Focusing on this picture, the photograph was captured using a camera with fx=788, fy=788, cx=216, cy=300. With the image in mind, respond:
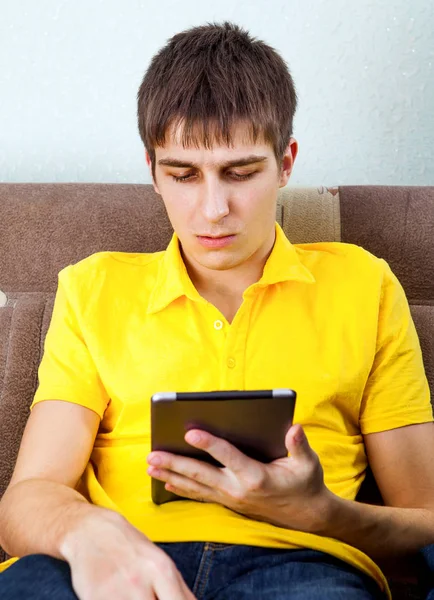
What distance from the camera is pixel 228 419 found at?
939 mm

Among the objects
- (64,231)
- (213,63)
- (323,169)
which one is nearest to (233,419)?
(213,63)

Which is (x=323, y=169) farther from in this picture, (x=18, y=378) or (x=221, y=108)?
(x=18, y=378)

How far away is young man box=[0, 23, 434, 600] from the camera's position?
107 centimetres

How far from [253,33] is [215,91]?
576mm

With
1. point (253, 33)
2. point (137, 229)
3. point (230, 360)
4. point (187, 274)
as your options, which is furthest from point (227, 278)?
point (253, 33)

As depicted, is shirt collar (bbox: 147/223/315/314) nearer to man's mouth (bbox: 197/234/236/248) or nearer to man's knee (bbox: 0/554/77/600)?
man's mouth (bbox: 197/234/236/248)

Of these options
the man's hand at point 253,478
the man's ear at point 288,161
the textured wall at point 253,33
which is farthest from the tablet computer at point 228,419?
the textured wall at point 253,33

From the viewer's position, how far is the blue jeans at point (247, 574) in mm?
933

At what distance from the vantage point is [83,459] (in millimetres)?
1181

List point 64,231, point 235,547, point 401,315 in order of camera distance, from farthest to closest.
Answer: point 64,231 → point 401,315 → point 235,547

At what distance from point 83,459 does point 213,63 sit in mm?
636

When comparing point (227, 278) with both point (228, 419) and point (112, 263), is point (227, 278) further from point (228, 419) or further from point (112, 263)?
point (228, 419)

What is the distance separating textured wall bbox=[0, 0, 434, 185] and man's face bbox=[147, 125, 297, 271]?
536mm

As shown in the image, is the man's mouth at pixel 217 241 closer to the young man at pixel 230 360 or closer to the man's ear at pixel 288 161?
the young man at pixel 230 360
